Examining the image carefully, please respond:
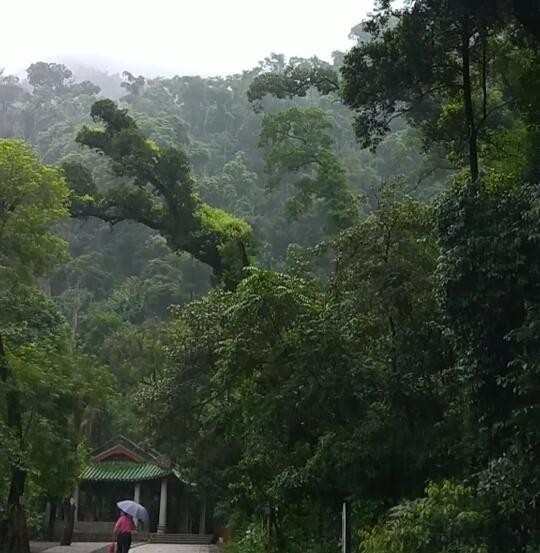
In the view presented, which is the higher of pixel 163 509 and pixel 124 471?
pixel 124 471

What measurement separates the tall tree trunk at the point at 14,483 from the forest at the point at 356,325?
0.17 feet

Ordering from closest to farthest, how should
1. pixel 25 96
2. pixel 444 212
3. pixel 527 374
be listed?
pixel 527 374 < pixel 444 212 < pixel 25 96

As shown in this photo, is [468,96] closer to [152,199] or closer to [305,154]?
[152,199]

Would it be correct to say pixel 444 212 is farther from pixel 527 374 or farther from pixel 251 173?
pixel 251 173

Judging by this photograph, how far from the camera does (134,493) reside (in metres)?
29.4

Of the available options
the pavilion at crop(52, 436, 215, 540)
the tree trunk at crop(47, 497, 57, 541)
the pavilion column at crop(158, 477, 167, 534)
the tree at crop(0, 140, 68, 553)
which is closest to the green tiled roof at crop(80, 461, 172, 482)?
the pavilion at crop(52, 436, 215, 540)

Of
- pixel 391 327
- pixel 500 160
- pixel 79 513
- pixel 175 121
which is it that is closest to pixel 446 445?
pixel 391 327

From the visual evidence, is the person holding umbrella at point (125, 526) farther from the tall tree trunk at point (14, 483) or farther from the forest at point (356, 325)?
the tall tree trunk at point (14, 483)

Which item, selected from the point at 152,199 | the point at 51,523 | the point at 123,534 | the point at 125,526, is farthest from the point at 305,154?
the point at 51,523

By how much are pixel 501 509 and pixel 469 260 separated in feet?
7.55

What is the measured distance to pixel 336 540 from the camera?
10.8 metres

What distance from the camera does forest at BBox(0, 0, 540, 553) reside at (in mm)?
7531

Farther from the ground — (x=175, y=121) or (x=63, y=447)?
(x=175, y=121)

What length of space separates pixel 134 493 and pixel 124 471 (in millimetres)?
1333
